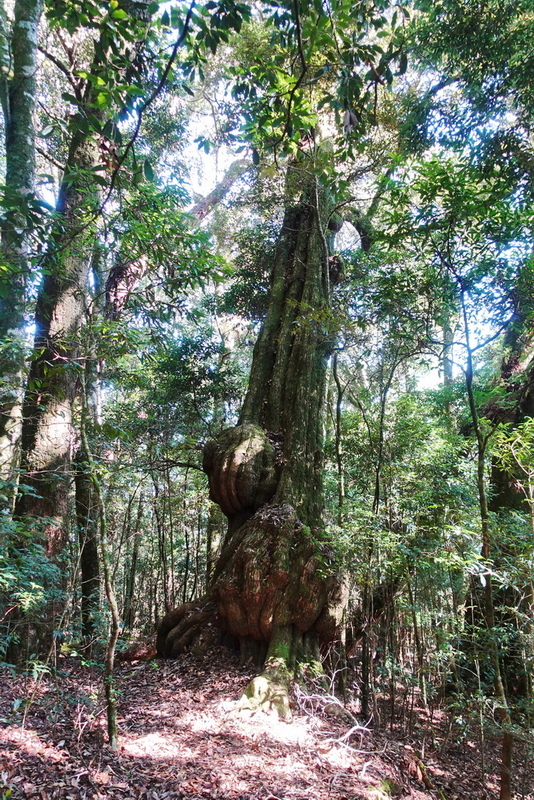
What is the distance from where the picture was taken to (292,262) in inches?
352

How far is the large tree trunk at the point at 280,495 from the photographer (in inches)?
213

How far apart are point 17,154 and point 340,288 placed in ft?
19.7

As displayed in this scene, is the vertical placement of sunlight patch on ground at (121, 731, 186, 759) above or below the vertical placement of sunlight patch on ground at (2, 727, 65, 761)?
below

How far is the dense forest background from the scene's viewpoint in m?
3.01

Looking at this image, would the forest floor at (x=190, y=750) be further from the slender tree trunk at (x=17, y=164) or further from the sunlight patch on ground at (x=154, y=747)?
the slender tree trunk at (x=17, y=164)

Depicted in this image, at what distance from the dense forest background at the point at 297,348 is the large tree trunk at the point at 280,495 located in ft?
0.12

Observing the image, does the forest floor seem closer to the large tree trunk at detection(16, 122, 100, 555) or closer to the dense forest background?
the dense forest background

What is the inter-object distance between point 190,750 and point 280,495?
9.95 ft

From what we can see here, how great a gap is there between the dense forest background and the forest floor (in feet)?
1.42

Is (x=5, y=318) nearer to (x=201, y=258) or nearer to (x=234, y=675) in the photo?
(x=201, y=258)

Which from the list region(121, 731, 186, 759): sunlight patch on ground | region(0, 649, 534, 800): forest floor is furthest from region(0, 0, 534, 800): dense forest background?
region(121, 731, 186, 759): sunlight patch on ground

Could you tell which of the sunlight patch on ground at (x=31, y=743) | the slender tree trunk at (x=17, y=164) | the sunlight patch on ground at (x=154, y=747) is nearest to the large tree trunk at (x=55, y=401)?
the slender tree trunk at (x=17, y=164)

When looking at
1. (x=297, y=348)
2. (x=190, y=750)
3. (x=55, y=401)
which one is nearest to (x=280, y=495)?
(x=297, y=348)

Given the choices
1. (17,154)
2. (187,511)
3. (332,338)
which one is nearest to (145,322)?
(17,154)
